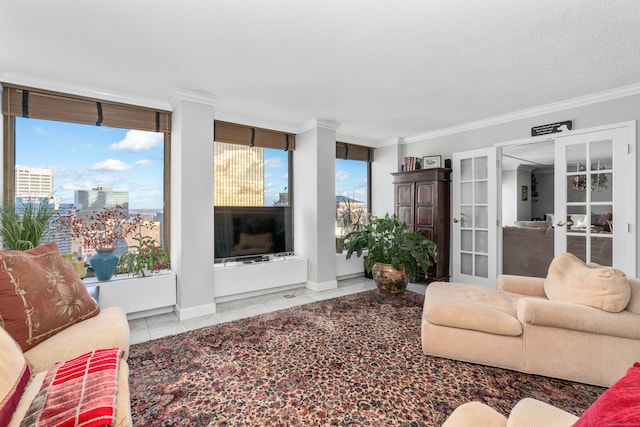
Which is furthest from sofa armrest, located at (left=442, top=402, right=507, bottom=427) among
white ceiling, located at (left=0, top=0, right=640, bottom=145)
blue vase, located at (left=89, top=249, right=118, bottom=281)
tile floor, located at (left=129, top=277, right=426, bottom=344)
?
blue vase, located at (left=89, top=249, right=118, bottom=281)

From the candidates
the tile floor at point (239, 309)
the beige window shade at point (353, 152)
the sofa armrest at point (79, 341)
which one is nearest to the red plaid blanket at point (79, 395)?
the sofa armrest at point (79, 341)

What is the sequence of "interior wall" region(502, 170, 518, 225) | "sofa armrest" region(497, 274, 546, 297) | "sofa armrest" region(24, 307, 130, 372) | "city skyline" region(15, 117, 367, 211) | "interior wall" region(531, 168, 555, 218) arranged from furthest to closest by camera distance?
"interior wall" region(531, 168, 555, 218), "interior wall" region(502, 170, 518, 225), "city skyline" region(15, 117, 367, 211), "sofa armrest" region(497, 274, 546, 297), "sofa armrest" region(24, 307, 130, 372)

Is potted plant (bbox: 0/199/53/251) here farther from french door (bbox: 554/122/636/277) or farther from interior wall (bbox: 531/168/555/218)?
interior wall (bbox: 531/168/555/218)

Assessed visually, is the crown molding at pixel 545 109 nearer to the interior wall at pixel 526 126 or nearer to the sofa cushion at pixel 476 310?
the interior wall at pixel 526 126

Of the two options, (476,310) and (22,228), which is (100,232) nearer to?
(22,228)

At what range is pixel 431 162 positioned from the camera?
4.76m

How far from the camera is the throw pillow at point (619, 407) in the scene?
2.06 ft

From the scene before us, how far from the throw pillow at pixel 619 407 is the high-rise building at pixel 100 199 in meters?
3.98

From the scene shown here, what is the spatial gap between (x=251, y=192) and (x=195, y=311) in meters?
1.82

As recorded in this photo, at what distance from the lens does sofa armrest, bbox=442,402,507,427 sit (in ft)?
3.39

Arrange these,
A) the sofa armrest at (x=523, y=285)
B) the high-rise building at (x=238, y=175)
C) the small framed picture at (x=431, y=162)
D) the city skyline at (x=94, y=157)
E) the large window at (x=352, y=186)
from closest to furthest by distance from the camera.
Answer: the sofa armrest at (x=523, y=285), the city skyline at (x=94, y=157), the high-rise building at (x=238, y=175), the small framed picture at (x=431, y=162), the large window at (x=352, y=186)

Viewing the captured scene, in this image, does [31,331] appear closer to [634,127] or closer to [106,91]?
[106,91]

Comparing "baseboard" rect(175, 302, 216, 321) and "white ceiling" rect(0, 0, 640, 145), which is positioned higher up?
"white ceiling" rect(0, 0, 640, 145)

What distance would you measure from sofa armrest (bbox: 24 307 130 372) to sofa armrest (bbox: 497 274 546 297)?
296 cm
